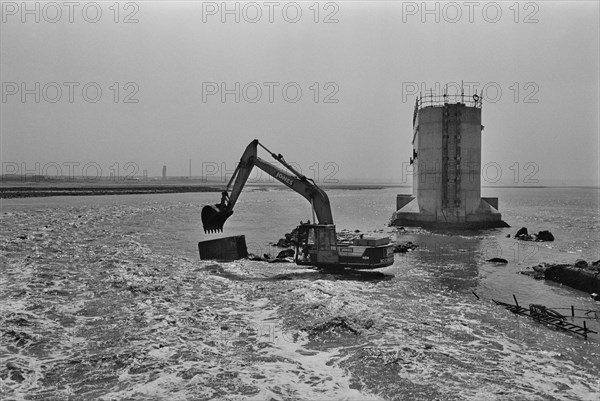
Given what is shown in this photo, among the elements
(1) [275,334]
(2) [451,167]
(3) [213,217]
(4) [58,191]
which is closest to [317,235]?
(3) [213,217]

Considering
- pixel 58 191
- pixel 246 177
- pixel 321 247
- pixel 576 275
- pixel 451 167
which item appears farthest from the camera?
pixel 58 191

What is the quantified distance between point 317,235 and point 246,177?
17.5 ft

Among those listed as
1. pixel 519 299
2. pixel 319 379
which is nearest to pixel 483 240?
pixel 519 299

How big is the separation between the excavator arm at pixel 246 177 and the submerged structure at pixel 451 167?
2486 centimetres

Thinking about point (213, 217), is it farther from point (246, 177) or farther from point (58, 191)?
point (58, 191)

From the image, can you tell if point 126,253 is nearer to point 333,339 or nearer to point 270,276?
point 270,276

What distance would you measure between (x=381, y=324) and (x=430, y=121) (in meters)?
34.6

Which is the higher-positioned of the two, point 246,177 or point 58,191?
point 246,177

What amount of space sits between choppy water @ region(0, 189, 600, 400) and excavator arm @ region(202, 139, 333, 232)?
8.50 feet

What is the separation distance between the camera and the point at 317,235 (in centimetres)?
2205

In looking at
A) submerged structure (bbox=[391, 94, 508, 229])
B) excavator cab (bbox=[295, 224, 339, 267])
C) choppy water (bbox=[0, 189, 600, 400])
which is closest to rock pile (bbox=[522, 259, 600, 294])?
choppy water (bbox=[0, 189, 600, 400])

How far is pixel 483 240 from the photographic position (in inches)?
1481

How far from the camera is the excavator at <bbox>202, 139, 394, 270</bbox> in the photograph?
21203 millimetres

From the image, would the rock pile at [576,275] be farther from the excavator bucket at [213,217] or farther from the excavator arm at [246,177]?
the excavator bucket at [213,217]
